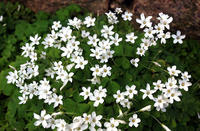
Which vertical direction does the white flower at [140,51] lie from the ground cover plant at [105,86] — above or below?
above

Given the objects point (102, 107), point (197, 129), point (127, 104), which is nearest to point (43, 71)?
point (102, 107)

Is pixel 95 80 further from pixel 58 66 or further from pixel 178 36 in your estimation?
pixel 178 36

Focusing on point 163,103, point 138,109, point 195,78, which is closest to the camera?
point 163,103

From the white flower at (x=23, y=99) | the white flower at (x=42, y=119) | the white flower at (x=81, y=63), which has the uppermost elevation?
the white flower at (x=81, y=63)

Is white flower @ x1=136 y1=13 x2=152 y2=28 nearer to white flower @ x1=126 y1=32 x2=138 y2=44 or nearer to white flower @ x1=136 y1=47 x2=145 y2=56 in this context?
white flower @ x1=126 y1=32 x2=138 y2=44

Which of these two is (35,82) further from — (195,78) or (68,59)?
(195,78)

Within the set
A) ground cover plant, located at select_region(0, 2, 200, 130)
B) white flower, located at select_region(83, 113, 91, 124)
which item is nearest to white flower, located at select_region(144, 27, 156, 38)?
ground cover plant, located at select_region(0, 2, 200, 130)

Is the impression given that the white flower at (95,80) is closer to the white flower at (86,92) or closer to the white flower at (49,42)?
A: the white flower at (86,92)

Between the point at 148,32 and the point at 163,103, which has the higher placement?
the point at 148,32

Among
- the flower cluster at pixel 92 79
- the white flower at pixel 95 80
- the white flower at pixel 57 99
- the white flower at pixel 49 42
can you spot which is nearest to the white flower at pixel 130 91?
the flower cluster at pixel 92 79

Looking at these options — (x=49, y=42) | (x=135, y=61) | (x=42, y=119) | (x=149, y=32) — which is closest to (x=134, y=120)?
(x=135, y=61)
